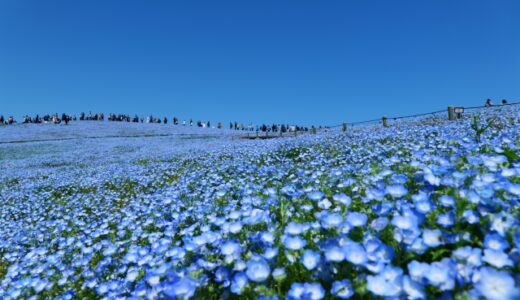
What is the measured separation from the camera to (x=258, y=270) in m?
1.93

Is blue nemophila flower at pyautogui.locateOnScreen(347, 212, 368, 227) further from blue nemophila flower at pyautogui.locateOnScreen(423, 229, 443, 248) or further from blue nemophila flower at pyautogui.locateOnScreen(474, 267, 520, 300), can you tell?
blue nemophila flower at pyautogui.locateOnScreen(474, 267, 520, 300)

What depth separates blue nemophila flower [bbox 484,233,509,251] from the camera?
1.56 metres

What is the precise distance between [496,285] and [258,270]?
43.1 inches

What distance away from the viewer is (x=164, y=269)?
8.09 ft

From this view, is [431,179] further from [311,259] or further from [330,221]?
[311,259]

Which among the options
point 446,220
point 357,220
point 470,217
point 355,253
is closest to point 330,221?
point 357,220

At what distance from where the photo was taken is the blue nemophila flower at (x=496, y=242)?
5.12 ft

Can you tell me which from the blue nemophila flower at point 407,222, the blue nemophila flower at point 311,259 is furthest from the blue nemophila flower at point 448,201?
the blue nemophila flower at point 311,259

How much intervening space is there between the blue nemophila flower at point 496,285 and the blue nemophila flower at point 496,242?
19 cm

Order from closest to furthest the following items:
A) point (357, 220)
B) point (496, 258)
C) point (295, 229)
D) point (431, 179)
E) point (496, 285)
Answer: point (496, 285) → point (496, 258) → point (357, 220) → point (295, 229) → point (431, 179)

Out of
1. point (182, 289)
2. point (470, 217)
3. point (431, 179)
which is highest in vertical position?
point (431, 179)

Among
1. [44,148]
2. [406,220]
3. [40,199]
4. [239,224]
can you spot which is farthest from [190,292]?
[44,148]

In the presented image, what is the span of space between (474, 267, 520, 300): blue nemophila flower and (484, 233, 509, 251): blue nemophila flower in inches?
7.6

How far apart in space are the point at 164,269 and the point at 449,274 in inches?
70.6
